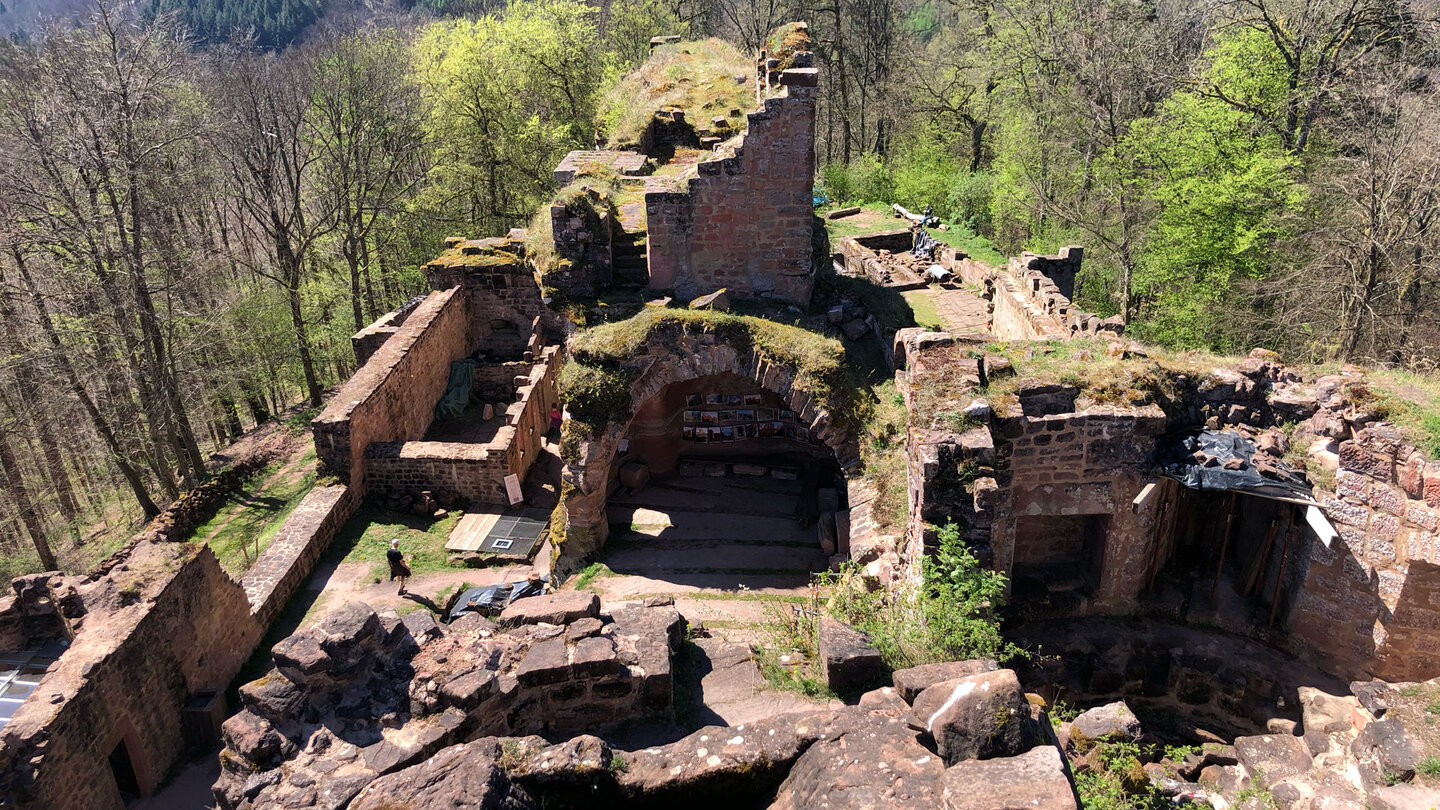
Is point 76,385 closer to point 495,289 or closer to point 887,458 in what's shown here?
point 495,289

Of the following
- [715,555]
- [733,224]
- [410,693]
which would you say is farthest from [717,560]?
[410,693]

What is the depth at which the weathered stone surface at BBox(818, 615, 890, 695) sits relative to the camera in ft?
23.9

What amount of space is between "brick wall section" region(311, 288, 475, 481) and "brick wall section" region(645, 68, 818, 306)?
249 inches

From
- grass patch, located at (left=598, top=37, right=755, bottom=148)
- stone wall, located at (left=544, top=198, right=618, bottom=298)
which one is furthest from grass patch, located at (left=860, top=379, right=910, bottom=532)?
grass patch, located at (left=598, top=37, right=755, bottom=148)

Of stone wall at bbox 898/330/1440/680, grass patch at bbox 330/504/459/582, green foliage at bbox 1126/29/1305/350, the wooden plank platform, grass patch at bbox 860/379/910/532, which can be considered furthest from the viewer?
green foliage at bbox 1126/29/1305/350

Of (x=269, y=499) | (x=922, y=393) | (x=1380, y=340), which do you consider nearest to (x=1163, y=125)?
(x=1380, y=340)

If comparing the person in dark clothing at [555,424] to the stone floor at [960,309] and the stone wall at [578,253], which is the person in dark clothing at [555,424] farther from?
the stone floor at [960,309]

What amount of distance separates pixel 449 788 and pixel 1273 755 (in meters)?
8.63

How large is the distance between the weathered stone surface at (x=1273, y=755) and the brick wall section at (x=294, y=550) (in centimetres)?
1338

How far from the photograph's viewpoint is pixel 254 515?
58.8ft

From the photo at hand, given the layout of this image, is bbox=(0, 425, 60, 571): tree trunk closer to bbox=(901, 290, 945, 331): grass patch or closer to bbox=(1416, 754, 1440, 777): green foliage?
bbox=(901, 290, 945, 331): grass patch

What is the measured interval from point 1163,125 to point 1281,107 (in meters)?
2.65

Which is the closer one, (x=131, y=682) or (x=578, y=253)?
(x=131, y=682)

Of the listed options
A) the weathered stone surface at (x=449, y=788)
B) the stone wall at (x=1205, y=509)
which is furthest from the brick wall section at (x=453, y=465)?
the weathered stone surface at (x=449, y=788)
